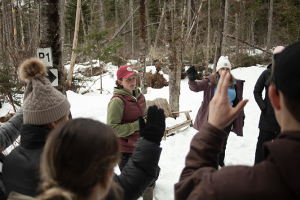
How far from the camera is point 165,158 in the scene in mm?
4363

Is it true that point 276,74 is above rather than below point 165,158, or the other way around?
above

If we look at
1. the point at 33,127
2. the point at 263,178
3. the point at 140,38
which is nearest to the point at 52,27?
the point at 33,127

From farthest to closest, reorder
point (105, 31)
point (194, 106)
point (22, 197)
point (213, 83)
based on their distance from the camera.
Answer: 1. point (105, 31)
2. point (194, 106)
3. point (213, 83)
4. point (22, 197)

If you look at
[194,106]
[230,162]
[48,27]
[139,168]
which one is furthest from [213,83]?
A: [194,106]

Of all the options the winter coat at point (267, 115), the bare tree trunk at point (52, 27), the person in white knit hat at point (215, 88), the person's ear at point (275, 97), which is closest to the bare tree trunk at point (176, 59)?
the person in white knit hat at point (215, 88)

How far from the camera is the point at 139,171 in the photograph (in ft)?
4.29

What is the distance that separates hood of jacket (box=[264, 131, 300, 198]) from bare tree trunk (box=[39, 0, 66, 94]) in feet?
13.9

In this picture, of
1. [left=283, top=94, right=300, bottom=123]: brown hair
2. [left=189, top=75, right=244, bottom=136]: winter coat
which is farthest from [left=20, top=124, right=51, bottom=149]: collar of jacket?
[left=189, top=75, right=244, bottom=136]: winter coat

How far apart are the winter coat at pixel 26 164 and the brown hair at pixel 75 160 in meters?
0.40

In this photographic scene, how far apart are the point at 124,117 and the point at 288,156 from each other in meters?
2.11

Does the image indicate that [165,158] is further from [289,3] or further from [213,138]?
[289,3]

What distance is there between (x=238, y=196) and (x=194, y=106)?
8032 millimetres

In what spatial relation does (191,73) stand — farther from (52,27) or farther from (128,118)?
(52,27)

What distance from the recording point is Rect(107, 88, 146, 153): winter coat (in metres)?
2.51
